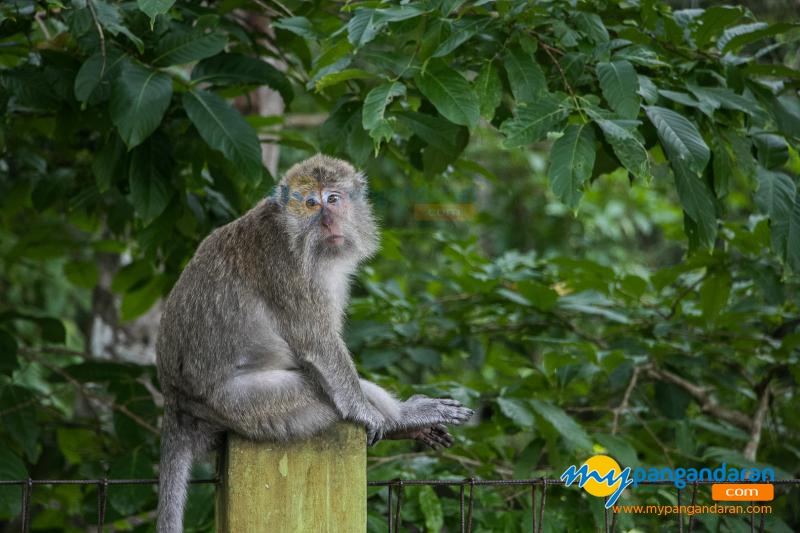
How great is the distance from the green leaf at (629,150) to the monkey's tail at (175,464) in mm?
1721

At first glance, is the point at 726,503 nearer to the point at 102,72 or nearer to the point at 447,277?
the point at 447,277

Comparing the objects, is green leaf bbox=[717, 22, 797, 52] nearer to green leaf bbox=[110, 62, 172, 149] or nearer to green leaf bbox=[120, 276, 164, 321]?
green leaf bbox=[110, 62, 172, 149]

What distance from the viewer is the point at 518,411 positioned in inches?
147

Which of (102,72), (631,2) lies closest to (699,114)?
(631,2)

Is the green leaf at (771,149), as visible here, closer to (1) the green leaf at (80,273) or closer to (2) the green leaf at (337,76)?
(2) the green leaf at (337,76)

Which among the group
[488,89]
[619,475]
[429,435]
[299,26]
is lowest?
[619,475]

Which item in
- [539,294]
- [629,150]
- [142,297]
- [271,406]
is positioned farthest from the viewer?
[142,297]

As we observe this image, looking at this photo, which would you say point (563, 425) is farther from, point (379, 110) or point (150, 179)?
point (150, 179)

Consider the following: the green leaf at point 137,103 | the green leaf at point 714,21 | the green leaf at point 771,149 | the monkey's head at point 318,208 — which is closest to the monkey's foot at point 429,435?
the monkey's head at point 318,208

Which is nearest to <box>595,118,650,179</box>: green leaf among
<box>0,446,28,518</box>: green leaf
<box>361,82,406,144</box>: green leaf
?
<box>361,82,406,144</box>: green leaf

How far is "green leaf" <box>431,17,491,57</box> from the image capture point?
303 centimetres

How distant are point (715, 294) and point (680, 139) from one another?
146 cm

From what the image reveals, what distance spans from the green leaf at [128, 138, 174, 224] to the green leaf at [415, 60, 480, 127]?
4.11ft

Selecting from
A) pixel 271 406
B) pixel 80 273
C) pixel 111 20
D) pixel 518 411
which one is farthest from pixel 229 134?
pixel 80 273
